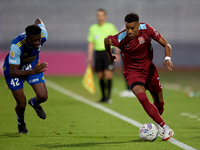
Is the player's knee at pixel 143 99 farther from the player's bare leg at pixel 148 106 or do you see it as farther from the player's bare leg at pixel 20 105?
the player's bare leg at pixel 20 105

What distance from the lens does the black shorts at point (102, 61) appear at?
38.9 feet

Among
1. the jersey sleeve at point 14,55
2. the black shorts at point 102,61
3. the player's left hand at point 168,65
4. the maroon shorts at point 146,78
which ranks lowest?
the black shorts at point 102,61

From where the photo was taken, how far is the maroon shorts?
6.61m

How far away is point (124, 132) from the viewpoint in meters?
7.25

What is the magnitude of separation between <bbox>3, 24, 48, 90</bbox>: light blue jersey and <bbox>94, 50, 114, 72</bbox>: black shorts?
4555 millimetres

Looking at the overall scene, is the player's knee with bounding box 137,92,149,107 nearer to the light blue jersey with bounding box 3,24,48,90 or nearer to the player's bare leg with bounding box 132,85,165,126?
the player's bare leg with bounding box 132,85,165,126

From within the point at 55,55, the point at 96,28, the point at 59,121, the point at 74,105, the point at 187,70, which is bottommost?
the point at 187,70

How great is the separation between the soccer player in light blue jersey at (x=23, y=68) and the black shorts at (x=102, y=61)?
14.9 feet

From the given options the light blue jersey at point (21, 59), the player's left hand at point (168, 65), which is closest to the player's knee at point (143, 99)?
the player's left hand at point (168, 65)

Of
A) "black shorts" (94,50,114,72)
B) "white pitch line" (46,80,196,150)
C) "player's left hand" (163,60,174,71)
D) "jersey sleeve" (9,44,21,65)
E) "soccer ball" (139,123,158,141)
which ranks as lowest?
"white pitch line" (46,80,196,150)

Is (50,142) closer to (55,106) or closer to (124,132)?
(124,132)

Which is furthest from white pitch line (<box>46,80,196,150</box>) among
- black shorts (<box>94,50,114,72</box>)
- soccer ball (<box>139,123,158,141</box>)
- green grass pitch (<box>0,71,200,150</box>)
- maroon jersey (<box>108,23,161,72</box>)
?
maroon jersey (<box>108,23,161,72</box>)

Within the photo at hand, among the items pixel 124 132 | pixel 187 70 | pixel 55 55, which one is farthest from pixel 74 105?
pixel 187 70

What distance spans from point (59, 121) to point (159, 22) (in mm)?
21105
